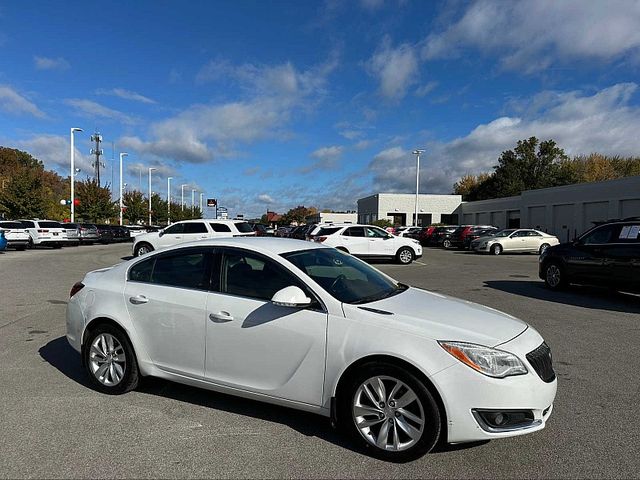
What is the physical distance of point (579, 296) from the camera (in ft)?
35.6

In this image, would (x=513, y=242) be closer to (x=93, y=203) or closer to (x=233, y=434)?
(x=233, y=434)

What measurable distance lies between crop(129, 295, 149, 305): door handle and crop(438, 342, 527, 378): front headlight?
9.00 ft

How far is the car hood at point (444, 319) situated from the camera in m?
3.38

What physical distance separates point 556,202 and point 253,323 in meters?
47.7

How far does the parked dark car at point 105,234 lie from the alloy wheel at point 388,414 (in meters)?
35.4

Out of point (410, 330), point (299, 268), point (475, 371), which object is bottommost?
point (475, 371)

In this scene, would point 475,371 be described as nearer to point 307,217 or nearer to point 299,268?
point 299,268

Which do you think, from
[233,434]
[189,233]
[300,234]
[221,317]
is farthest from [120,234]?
[233,434]

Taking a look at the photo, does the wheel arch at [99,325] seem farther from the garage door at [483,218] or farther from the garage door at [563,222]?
the garage door at [483,218]

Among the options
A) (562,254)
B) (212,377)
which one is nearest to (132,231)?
(562,254)

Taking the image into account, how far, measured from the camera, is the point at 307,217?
119 meters

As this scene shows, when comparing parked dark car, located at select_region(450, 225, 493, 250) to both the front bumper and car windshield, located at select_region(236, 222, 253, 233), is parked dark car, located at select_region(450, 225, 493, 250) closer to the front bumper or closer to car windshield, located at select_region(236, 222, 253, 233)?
car windshield, located at select_region(236, 222, 253, 233)

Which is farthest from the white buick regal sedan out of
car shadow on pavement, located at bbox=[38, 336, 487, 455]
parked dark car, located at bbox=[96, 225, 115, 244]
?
parked dark car, located at bbox=[96, 225, 115, 244]

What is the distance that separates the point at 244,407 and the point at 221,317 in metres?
0.91
